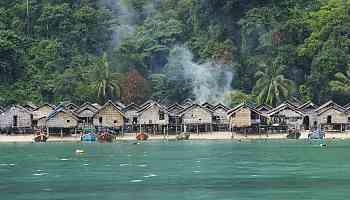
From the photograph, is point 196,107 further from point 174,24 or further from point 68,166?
point 68,166

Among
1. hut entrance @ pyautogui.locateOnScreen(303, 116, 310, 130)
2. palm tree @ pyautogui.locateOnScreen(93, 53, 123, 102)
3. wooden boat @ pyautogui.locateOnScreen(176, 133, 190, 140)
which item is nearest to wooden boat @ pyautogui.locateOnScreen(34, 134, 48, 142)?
palm tree @ pyautogui.locateOnScreen(93, 53, 123, 102)

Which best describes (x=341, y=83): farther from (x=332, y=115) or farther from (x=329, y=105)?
(x=332, y=115)

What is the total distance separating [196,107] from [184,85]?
13.1m

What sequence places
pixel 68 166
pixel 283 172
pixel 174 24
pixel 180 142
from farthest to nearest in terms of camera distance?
pixel 174 24 → pixel 180 142 → pixel 68 166 → pixel 283 172

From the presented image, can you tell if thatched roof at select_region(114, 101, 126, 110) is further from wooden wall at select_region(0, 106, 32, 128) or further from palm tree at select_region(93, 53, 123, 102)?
wooden wall at select_region(0, 106, 32, 128)

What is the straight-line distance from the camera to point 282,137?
7919 cm

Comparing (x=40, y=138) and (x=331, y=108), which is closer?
(x=40, y=138)

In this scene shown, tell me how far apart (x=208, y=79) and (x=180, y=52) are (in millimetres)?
5872

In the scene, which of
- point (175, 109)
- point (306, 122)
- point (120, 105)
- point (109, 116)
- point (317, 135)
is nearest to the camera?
point (317, 135)

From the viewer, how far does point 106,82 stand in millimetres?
85188

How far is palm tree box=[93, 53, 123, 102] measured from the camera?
8525cm

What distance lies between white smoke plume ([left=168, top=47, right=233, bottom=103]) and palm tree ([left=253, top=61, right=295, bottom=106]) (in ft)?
21.9

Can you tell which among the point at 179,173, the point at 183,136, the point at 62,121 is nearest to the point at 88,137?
the point at 62,121

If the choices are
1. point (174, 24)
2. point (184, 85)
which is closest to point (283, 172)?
point (184, 85)
